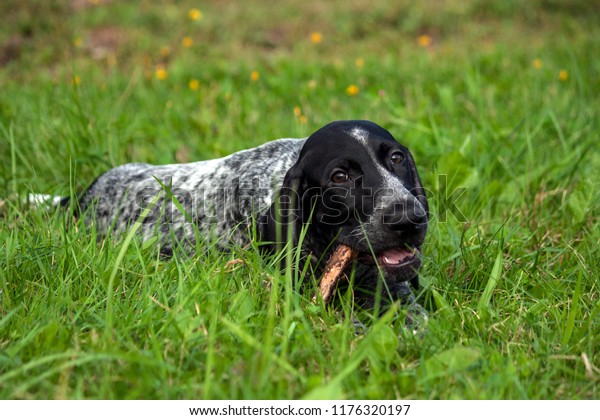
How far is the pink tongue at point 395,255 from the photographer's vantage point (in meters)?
3.28

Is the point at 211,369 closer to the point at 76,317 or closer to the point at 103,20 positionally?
the point at 76,317

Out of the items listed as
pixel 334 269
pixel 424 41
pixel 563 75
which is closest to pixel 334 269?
pixel 334 269

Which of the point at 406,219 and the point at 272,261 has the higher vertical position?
the point at 406,219

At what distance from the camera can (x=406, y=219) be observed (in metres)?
3.13

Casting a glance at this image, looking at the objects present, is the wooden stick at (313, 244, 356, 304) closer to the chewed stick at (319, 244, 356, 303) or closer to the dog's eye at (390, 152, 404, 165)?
the chewed stick at (319, 244, 356, 303)

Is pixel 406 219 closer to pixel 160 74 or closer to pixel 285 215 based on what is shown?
pixel 285 215

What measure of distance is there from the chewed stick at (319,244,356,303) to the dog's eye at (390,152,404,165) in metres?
0.56

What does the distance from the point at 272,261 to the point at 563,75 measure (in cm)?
475

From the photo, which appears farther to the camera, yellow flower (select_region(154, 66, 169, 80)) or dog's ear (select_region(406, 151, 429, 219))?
yellow flower (select_region(154, 66, 169, 80))

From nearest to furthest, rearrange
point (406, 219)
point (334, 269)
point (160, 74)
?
1. point (406, 219)
2. point (334, 269)
3. point (160, 74)

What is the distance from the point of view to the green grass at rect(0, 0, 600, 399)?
2.50m

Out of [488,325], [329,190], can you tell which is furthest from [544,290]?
[329,190]

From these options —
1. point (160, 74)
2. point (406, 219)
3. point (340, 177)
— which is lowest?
point (160, 74)

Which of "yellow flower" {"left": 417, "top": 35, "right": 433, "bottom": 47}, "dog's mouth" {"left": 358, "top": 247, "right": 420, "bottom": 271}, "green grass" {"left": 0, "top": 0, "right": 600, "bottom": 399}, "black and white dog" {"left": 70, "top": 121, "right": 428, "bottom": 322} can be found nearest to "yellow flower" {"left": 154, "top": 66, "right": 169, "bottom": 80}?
"green grass" {"left": 0, "top": 0, "right": 600, "bottom": 399}
